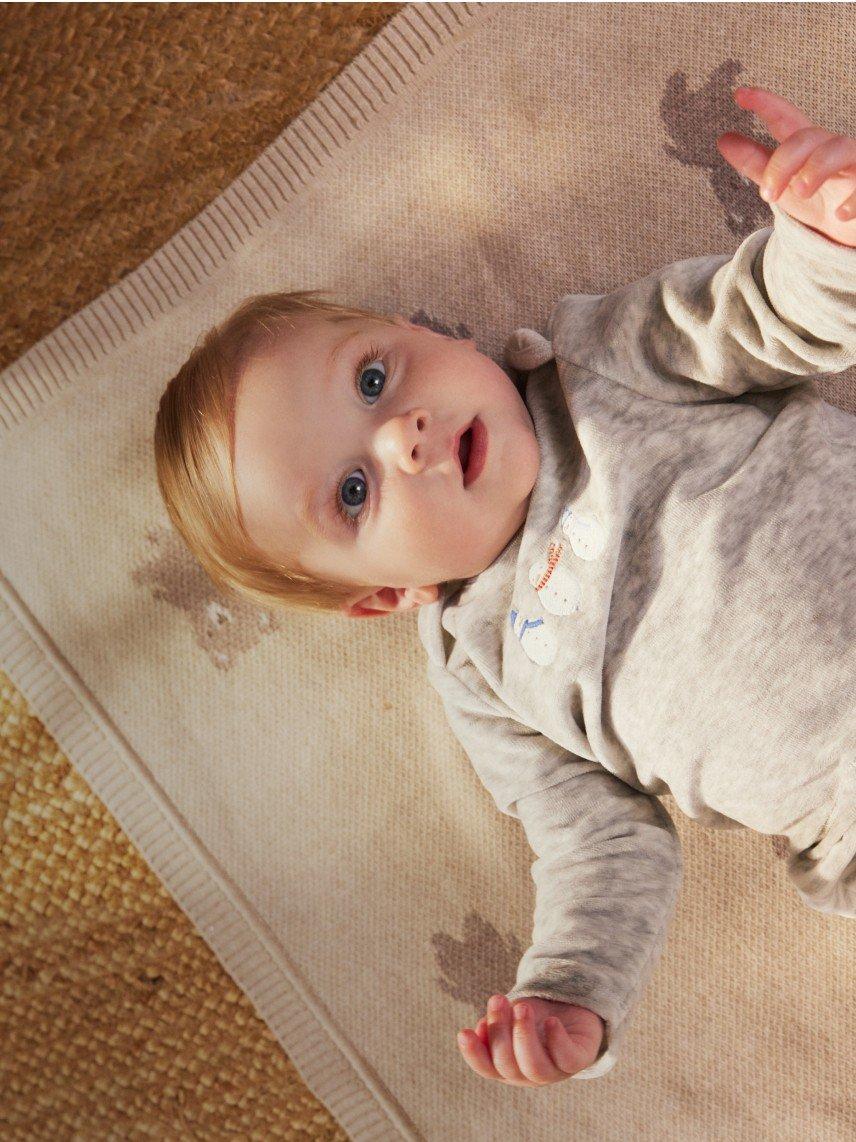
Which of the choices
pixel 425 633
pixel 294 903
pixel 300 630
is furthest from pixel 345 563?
pixel 294 903

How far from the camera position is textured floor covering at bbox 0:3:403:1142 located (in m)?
1.13

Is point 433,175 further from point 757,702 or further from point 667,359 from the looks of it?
point 757,702

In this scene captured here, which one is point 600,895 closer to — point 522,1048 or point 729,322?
point 522,1048

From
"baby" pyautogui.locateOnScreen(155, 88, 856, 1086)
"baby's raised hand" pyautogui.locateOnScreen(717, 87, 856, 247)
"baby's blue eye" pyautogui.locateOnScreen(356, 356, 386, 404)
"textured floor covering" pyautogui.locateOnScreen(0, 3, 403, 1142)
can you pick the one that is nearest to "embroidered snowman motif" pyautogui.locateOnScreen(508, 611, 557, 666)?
"baby" pyautogui.locateOnScreen(155, 88, 856, 1086)

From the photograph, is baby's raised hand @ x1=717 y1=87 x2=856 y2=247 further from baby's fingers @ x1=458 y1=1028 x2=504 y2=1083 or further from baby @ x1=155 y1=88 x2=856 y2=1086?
baby's fingers @ x1=458 y1=1028 x2=504 y2=1083

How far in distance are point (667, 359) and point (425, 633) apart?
0.35m

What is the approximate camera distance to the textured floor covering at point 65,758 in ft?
3.71

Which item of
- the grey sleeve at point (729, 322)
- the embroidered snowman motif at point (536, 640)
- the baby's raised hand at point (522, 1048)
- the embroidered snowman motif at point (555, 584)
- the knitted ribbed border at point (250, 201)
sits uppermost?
the knitted ribbed border at point (250, 201)

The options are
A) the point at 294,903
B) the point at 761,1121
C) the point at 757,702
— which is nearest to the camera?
the point at 757,702

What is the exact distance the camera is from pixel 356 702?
3.67 ft

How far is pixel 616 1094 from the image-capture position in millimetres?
1032

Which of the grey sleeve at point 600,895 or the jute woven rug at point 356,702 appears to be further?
the jute woven rug at point 356,702

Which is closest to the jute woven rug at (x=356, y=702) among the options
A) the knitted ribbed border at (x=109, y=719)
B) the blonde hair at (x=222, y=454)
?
the knitted ribbed border at (x=109, y=719)

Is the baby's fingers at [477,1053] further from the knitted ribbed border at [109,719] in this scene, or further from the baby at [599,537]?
the knitted ribbed border at [109,719]
